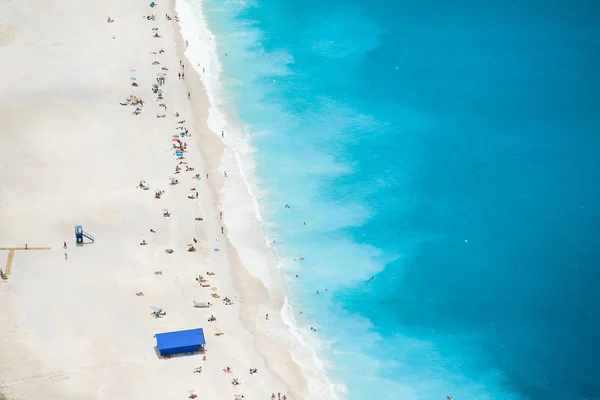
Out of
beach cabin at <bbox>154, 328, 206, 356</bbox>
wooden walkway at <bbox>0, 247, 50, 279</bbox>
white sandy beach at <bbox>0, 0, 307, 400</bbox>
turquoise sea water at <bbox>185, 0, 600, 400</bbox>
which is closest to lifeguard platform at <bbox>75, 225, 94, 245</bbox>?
white sandy beach at <bbox>0, 0, 307, 400</bbox>

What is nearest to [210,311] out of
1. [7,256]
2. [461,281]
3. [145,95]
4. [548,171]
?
[7,256]

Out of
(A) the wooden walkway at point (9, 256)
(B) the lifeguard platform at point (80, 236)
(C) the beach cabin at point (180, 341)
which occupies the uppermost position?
(B) the lifeguard platform at point (80, 236)

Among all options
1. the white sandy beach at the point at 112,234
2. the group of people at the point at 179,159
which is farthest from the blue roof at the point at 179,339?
the group of people at the point at 179,159

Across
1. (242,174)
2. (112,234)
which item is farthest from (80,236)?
(242,174)

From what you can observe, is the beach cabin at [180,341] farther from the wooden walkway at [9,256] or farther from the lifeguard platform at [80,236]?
the wooden walkway at [9,256]

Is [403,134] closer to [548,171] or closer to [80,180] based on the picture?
[548,171]

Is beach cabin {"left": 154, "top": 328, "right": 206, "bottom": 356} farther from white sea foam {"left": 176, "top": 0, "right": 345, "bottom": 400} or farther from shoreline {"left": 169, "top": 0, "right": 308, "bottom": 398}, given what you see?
white sea foam {"left": 176, "top": 0, "right": 345, "bottom": 400}

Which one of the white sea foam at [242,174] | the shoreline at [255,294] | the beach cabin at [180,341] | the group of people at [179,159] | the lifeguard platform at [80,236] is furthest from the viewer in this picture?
the lifeguard platform at [80,236]
